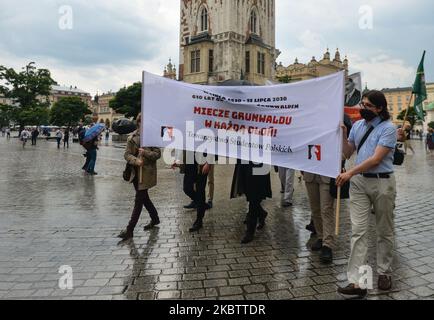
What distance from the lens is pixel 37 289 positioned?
3.78 metres

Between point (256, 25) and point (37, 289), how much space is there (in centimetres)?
4102

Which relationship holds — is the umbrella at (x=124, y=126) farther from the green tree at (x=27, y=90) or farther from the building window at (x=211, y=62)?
the green tree at (x=27, y=90)

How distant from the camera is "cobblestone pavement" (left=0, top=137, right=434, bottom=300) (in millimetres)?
3795

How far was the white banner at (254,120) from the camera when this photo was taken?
4.46 metres

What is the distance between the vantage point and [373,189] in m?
3.76

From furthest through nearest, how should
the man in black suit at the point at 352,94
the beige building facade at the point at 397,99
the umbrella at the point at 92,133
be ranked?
the beige building facade at the point at 397,99
the umbrella at the point at 92,133
the man in black suit at the point at 352,94

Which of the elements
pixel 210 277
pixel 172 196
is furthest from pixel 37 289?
pixel 172 196

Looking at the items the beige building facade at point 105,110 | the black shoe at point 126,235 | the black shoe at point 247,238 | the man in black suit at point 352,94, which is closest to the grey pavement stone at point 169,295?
the black shoe at point 247,238

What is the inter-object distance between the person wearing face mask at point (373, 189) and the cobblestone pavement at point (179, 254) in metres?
0.26

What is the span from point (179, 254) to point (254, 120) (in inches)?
86.4

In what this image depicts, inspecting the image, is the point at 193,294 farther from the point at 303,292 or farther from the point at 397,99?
the point at 397,99

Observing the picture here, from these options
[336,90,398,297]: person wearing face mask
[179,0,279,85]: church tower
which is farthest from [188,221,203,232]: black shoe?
[179,0,279,85]: church tower

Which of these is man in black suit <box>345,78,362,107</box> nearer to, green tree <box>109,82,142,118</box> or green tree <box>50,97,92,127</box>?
green tree <box>109,82,142,118</box>

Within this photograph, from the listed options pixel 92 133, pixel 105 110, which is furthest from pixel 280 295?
pixel 105 110
